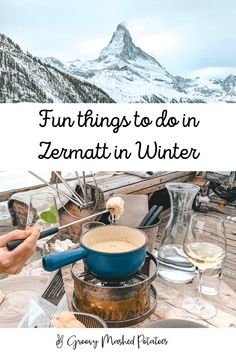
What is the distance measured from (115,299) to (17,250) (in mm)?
160

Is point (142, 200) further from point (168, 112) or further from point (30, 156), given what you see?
point (30, 156)

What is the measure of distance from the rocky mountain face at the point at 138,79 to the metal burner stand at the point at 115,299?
37.4 inches

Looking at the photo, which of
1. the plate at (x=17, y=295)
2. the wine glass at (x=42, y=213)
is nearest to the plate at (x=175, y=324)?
the plate at (x=17, y=295)

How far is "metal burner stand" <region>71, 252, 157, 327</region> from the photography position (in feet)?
1.54

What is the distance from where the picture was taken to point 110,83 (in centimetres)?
152

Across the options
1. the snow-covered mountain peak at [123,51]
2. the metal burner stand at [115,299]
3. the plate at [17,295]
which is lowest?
the plate at [17,295]

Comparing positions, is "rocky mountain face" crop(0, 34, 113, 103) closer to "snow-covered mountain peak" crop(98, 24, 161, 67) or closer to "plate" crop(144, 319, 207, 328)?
"snow-covered mountain peak" crop(98, 24, 161, 67)

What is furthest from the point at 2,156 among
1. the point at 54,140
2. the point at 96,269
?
the point at 96,269

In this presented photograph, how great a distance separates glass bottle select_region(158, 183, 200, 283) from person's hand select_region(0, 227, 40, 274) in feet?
0.93

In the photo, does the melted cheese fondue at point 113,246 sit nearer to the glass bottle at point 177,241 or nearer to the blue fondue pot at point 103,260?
the blue fondue pot at point 103,260

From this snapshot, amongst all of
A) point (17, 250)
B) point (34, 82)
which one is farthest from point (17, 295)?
point (34, 82)

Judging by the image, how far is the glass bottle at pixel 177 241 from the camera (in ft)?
2.14

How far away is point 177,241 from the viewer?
0.69m

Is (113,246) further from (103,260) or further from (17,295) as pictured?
(17,295)
